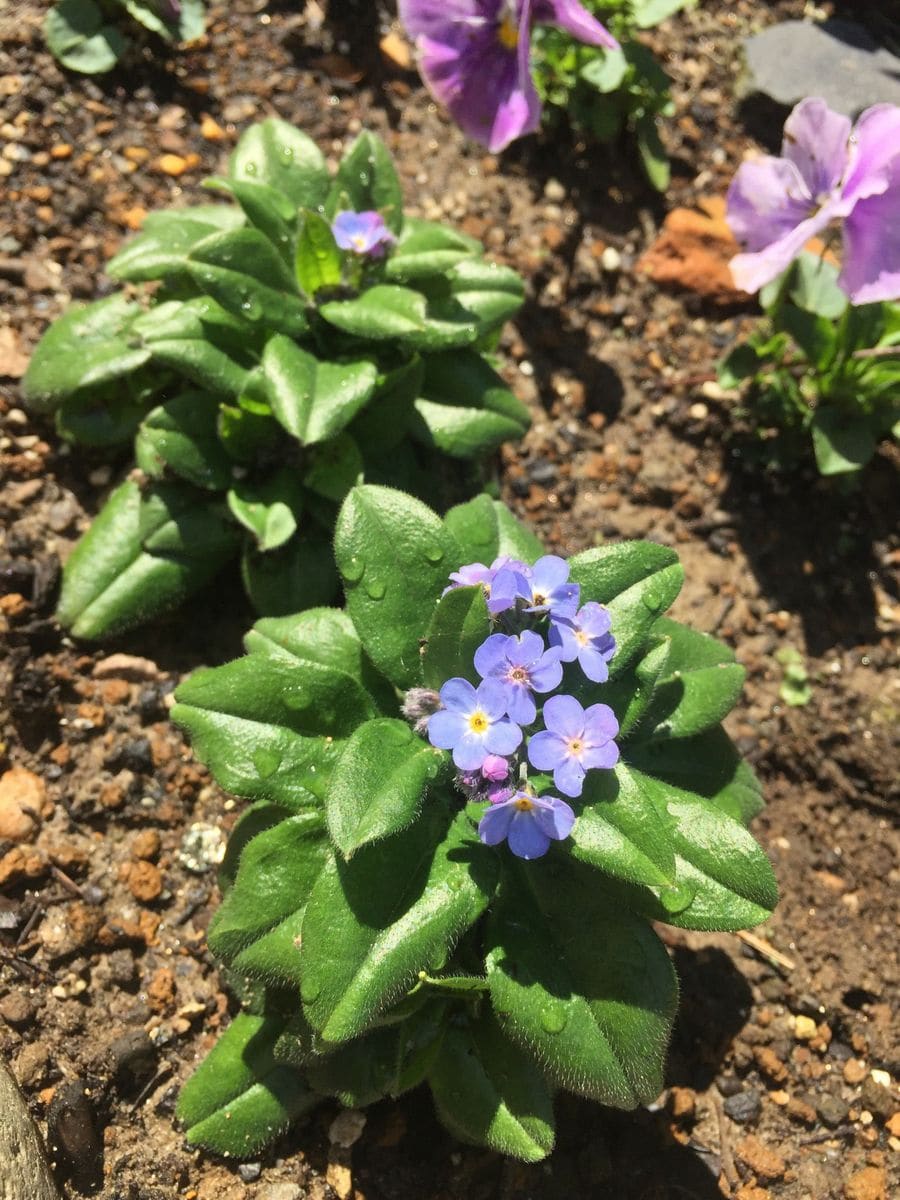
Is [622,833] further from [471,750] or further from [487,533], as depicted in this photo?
[487,533]

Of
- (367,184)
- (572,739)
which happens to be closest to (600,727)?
(572,739)

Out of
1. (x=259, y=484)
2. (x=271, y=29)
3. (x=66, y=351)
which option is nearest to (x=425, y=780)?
(x=259, y=484)

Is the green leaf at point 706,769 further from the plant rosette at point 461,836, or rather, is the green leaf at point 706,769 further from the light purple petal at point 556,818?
the light purple petal at point 556,818

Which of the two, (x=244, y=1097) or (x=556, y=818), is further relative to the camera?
(x=244, y=1097)

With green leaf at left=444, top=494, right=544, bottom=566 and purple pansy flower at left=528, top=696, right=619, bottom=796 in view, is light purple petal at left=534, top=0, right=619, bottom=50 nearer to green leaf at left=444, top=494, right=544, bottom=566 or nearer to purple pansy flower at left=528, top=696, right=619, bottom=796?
green leaf at left=444, top=494, right=544, bottom=566

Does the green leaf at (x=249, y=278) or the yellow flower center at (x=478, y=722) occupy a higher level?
the green leaf at (x=249, y=278)

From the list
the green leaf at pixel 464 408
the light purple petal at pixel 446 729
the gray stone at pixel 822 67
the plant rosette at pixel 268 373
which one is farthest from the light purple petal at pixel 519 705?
the gray stone at pixel 822 67
